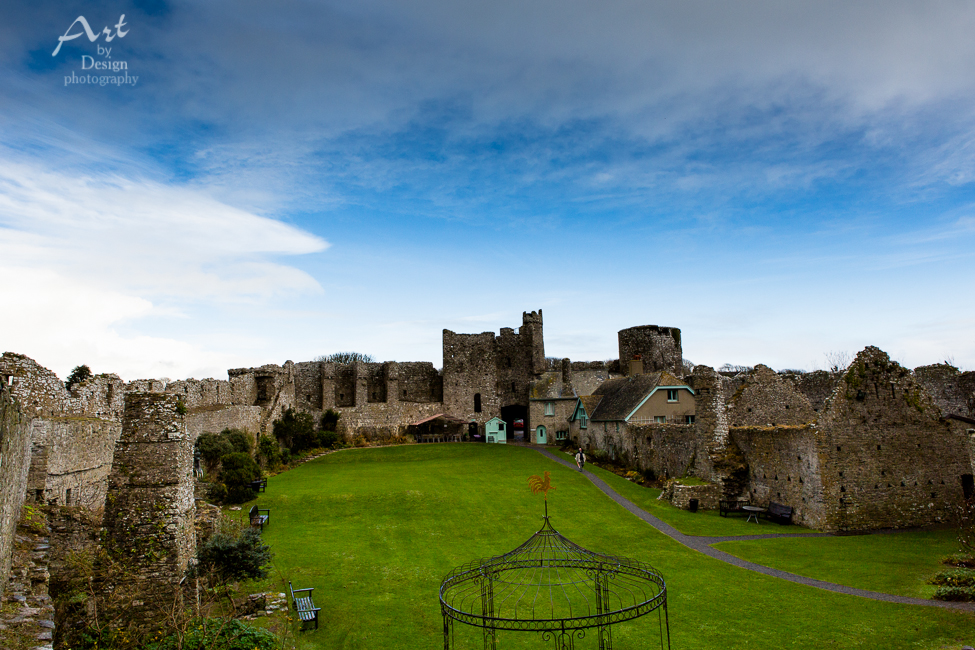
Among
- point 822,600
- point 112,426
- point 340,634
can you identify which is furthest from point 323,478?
point 822,600

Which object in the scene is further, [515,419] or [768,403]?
[515,419]

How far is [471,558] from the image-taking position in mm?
16375

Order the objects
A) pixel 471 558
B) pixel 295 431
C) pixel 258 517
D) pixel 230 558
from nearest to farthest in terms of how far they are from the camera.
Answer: pixel 230 558 → pixel 471 558 → pixel 258 517 → pixel 295 431

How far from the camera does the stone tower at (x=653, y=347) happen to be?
52.5m

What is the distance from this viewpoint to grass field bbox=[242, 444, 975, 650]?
37.0ft

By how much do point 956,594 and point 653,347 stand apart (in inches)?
1600

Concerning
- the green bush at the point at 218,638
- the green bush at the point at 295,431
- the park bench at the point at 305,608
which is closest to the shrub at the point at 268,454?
the green bush at the point at 295,431

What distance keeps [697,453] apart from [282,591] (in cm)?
1792

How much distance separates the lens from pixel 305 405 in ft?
163

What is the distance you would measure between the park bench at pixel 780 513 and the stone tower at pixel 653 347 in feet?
101

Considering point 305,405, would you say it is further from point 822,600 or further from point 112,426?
point 822,600

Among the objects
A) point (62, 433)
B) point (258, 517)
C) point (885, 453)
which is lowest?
point (258, 517)

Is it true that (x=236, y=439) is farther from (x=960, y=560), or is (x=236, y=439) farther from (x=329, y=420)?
(x=960, y=560)


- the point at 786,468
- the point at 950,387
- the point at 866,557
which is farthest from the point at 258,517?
the point at 950,387
